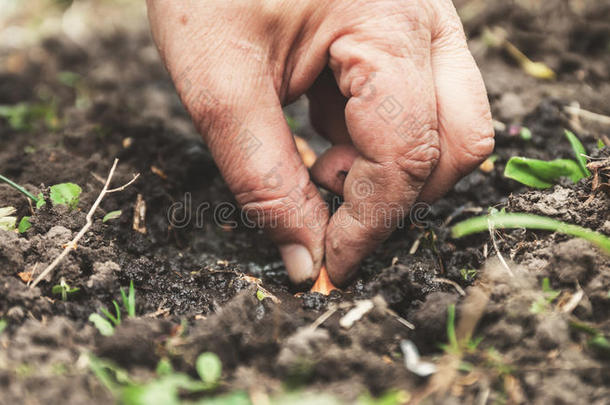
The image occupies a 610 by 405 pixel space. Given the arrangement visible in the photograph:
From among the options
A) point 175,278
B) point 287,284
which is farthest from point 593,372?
point 175,278

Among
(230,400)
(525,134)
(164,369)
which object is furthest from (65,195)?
(525,134)

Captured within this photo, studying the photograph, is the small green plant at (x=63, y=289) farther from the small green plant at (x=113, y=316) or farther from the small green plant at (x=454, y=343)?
the small green plant at (x=454, y=343)

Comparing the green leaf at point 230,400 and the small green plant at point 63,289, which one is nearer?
the green leaf at point 230,400

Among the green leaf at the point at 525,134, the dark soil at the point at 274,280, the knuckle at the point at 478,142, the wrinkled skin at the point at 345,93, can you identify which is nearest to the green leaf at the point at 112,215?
the dark soil at the point at 274,280

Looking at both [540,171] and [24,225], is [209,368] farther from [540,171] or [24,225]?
[540,171]

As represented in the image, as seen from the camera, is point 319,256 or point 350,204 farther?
point 319,256

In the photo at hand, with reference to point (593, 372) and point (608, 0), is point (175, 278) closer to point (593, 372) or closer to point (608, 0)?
point (593, 372)
